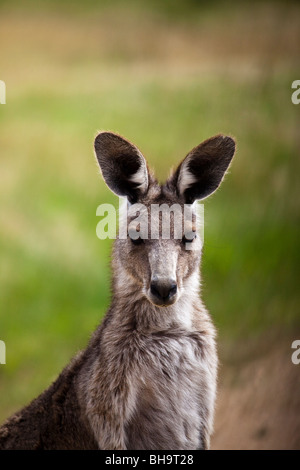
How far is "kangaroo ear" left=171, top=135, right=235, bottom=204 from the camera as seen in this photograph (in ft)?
16.5

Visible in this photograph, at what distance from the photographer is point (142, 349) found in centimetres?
523

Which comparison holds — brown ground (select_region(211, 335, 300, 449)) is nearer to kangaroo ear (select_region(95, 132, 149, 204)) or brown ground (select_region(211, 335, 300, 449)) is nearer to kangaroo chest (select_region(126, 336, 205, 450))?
kangaroo chest (select_region(126, 336, 205, 450))

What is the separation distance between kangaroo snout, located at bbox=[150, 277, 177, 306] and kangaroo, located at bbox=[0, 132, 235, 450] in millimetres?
163

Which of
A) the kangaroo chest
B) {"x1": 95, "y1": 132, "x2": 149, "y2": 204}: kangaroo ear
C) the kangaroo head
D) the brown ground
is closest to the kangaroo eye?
the kangaroo head

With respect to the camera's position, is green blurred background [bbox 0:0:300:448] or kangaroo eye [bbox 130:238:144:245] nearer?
kangaroo eye [bbox 130:238:144:245]

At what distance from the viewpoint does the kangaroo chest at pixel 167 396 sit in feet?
17.0

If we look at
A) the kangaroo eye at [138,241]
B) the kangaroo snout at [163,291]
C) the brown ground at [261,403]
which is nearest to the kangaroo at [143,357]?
the kangaroo eye at [138,241]

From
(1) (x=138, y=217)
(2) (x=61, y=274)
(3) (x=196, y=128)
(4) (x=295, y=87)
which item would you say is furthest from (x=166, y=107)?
(1) (x=138, y=217)

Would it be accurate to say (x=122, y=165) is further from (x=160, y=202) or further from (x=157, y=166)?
(x=157, y=166)

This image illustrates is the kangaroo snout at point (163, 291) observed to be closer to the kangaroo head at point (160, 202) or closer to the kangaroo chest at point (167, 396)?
the kangaroo head at point (160, 202)

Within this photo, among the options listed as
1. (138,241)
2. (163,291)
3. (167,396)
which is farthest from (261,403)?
(163,291)

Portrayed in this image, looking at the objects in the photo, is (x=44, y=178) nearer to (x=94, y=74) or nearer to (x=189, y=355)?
(x=94, y=74)

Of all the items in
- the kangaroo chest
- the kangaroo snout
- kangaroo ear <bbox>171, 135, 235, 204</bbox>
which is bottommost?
the kangaroo chest

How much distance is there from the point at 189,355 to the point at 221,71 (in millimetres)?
9650
